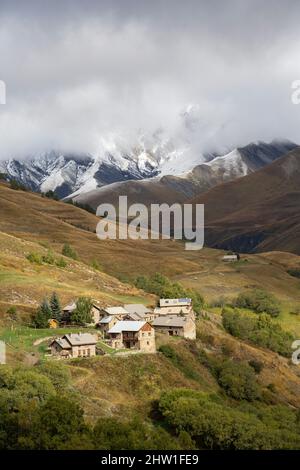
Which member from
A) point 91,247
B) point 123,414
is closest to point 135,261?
point 91,247

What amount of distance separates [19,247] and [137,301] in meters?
35.0

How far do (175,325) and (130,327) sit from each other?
35.2ft

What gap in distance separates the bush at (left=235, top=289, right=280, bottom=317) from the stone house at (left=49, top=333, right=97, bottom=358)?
73.5 meters

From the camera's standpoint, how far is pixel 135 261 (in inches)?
6895

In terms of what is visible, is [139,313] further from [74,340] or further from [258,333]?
[258,333]

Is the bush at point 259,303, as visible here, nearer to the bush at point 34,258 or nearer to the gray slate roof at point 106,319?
the bush at point 34,258

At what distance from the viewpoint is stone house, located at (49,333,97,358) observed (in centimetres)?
6631

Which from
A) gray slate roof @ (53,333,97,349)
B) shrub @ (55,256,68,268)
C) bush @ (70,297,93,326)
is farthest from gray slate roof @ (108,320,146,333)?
shrub @ (55,256,68,268)

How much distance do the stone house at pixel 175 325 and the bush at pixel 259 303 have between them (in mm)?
53872

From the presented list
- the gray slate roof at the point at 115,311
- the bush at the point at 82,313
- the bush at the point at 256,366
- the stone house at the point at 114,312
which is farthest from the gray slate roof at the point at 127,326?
the bush at the point at 256,366

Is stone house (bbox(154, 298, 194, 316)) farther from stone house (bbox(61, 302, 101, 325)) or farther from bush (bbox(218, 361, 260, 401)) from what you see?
bush (bbox(218, 361, 260, 401))

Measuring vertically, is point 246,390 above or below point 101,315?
below

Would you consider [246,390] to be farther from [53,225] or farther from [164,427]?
[53,225]
